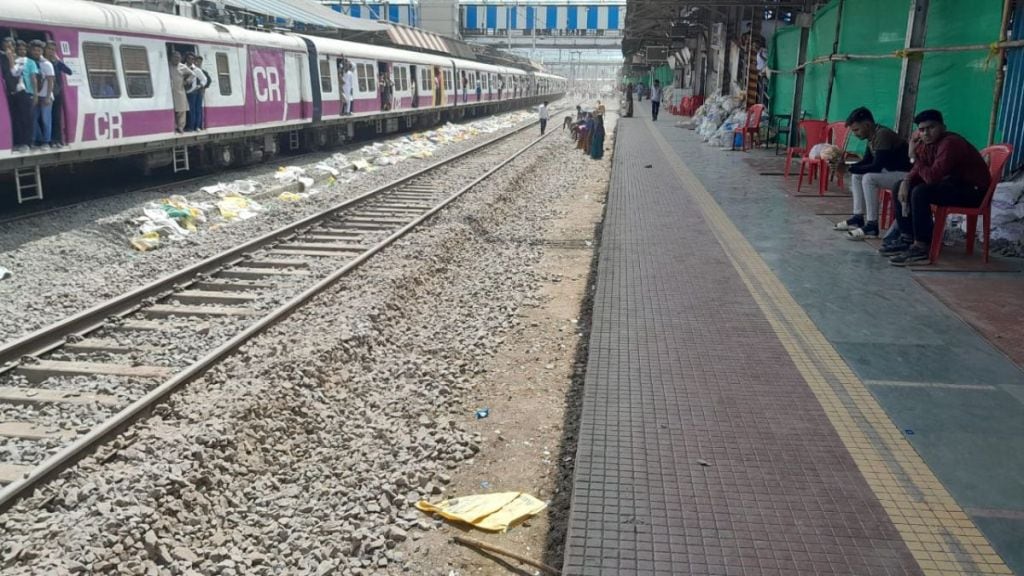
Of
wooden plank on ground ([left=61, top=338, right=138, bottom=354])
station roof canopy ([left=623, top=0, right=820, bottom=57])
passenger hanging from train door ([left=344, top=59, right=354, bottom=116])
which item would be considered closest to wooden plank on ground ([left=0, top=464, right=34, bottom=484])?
Answer: wooden plank on ground ([left=61, top=338, right=138, bottom=354])

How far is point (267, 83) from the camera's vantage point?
15500 millimetres

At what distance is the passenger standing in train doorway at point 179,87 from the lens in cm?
1226

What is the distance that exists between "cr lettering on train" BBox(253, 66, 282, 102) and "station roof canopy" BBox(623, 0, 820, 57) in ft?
29.2

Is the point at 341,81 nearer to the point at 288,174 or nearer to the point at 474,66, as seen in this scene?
the point at 288,174

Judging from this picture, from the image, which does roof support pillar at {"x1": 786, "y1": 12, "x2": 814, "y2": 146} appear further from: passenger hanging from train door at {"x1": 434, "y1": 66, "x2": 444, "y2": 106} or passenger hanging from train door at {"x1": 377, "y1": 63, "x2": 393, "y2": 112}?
passenger hanging from train door at {"x1": 434, "y1": 66, "x2": 444, "y2": 106}

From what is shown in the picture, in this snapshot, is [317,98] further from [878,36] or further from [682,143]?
[878,36]

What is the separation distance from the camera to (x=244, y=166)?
15703 mm

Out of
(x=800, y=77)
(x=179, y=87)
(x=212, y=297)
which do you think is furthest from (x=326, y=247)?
(x=800, y=77)

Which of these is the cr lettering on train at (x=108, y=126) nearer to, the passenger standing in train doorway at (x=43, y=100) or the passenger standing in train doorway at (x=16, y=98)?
the passenger standing in train doorway at (x=43, y=100)

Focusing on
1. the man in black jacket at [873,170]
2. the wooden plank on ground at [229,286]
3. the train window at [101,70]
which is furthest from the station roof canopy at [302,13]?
the man in black jacket at [873,170]

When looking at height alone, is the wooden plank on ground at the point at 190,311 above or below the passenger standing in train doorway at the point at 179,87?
below

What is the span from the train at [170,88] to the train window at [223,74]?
1.0 inches

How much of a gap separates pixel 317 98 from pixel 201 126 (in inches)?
191

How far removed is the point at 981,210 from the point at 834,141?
207 inches
